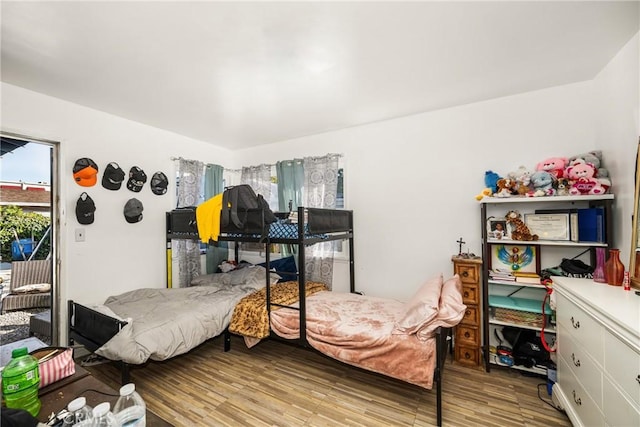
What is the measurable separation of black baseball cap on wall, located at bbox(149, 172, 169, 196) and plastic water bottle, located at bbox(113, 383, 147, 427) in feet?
9.68

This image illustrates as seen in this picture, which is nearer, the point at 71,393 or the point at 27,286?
the point at 71,393

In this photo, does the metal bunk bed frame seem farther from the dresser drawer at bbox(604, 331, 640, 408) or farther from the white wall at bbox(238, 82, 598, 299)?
the dresser drawer at bbox(604, 331, 640, 408)

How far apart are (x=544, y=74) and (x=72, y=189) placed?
14.6ft

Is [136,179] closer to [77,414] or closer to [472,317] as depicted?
[77,414]

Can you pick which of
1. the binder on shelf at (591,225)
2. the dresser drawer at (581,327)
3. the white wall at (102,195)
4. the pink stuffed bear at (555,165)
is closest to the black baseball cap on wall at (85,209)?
the white wall at (102,195)

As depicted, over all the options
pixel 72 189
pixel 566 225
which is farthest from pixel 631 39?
pixel 72 189

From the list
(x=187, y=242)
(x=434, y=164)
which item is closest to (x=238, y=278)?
(x=187, y=242)

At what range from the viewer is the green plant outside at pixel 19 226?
2.86m

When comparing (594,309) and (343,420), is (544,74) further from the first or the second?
(343,420)

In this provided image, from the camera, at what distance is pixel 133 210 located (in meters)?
3.06

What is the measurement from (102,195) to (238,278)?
1763mm

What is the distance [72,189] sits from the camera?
2.66 meters

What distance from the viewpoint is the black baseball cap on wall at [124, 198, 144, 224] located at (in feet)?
9.98

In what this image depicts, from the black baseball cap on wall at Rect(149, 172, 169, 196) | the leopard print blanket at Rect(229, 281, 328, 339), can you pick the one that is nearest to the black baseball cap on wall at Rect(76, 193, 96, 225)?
the black baseball cap on wall at Rect(149, 172, 169, 196)
